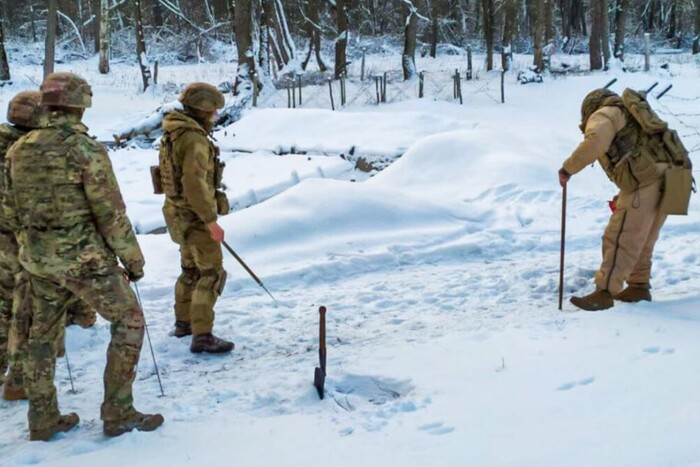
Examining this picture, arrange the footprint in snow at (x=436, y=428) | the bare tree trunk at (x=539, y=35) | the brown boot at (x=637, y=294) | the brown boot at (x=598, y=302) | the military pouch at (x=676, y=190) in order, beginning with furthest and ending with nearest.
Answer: the bare tree trunk at (x=539, y=35) < the brown boot at (x=637, y=294) < the brown boot at (x=598, y=302) < the military pouch at (x=676, y=190) < the footprint in snow at (x=436, y=428)

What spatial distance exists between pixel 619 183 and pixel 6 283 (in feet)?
13.6

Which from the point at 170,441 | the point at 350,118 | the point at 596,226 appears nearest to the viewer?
the point at 170,441

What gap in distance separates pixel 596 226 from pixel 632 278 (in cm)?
243

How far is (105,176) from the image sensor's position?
349cm

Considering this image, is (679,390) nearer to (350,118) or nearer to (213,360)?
(213,360)

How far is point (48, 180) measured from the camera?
3.41 meters

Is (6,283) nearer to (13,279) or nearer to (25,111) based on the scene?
(13,279)

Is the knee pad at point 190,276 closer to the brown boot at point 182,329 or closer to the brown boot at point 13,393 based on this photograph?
the brown boot at point 182,329

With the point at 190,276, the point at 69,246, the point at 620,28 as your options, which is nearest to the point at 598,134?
the point at 190,276

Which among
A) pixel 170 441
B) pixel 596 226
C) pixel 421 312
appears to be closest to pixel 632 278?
pixel 421 312

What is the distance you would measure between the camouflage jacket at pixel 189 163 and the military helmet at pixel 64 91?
1.20 metres

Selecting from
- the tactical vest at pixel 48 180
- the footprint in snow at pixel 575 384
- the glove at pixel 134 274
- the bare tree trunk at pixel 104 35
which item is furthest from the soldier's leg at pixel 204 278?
the bare tree trunk at pixel 104 35

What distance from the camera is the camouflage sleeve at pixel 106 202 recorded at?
345 centimetres

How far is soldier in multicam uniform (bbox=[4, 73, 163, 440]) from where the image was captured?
343 cm
